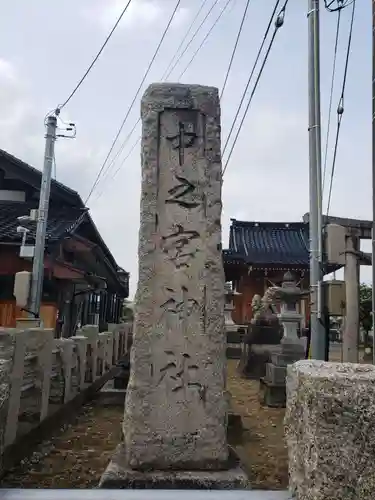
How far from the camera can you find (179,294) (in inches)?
139

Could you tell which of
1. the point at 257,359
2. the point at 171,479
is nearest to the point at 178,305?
the point at 171,479

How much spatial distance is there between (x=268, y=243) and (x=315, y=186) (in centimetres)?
1870

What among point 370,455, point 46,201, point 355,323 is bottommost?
point 370,455

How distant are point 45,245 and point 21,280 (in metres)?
1.16

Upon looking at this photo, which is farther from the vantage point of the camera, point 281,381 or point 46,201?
point 46,201

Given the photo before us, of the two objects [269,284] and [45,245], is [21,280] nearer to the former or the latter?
[45,245]

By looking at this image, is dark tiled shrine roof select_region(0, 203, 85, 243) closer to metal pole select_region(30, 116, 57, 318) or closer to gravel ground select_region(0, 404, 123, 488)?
metal pole select_region(30, 116, 57, 318)

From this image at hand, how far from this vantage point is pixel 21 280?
342 inches

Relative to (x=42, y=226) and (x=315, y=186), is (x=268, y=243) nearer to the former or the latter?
(x=42, y=226)

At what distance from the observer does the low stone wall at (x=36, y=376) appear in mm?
4207

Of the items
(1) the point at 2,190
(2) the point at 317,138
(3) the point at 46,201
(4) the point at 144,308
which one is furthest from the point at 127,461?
(1) the point at 2,190

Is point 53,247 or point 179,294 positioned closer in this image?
point 179,294

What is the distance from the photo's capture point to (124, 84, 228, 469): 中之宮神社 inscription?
332cm

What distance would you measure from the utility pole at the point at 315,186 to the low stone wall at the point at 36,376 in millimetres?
3342
